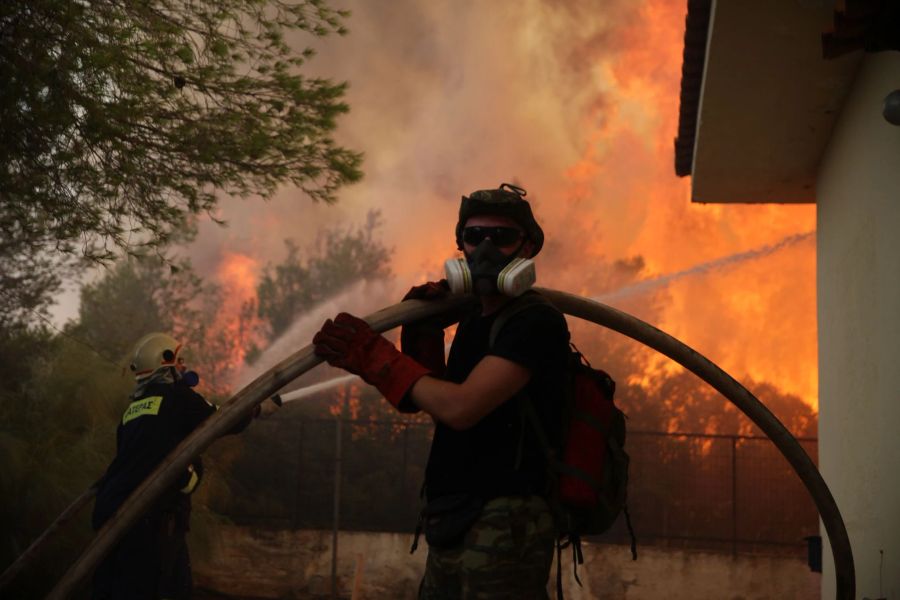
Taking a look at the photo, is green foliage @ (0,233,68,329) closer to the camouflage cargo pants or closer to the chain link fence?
the chain link fence

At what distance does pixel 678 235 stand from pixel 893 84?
65.4 ft

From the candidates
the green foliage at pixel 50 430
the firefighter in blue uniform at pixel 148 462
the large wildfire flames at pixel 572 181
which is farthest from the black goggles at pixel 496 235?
the large wildfire flames at pixel 572 181

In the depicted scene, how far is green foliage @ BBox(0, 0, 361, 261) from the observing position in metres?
7.29

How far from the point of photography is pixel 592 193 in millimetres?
25734

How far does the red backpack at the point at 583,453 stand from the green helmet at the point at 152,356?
12.8ft

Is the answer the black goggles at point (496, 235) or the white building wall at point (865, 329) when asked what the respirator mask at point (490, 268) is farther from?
the white building wall at point (865, 329)

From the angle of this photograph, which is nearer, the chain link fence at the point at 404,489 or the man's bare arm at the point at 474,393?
the man's bare arm at the point at 474,393

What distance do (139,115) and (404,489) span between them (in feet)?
29.3

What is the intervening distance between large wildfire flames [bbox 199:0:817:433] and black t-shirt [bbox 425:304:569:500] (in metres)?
19.1

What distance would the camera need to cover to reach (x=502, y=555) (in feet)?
10.5

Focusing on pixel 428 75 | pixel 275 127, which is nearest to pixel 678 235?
pixel 428 75

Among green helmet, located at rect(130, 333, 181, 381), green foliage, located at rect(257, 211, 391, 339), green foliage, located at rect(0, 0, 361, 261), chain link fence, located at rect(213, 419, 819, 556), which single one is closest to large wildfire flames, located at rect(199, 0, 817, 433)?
green foliage, located at rect(257, 211, 391, 339)

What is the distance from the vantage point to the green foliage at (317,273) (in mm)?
24406

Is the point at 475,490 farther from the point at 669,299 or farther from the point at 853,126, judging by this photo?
the point at 669,299
